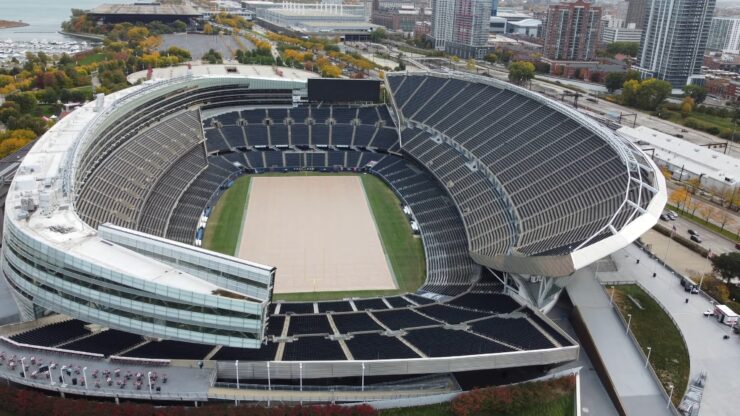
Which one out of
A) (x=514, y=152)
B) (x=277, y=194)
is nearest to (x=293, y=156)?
Answer: (x=277, y=194)

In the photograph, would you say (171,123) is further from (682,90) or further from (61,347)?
(682,90)

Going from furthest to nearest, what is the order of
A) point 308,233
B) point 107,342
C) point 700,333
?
point 308,233, point 700,333, point 107,342

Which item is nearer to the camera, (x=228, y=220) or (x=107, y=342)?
(x=107, y=342)

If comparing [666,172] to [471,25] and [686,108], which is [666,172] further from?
[471,25]

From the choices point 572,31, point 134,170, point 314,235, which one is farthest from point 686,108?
point 134,170

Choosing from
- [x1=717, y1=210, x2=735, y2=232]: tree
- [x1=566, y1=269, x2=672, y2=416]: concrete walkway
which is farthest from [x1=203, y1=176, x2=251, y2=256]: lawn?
[x1=717, y1=210, x2=735, y2=232]: tree

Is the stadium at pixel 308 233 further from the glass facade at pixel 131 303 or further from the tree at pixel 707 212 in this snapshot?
the tree at pixel 707 212
